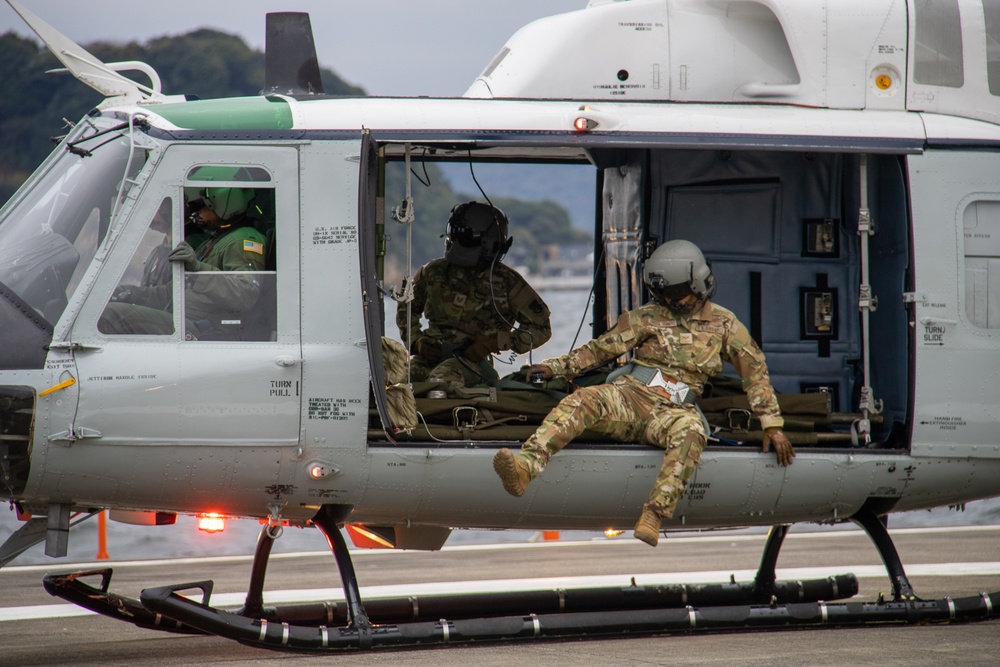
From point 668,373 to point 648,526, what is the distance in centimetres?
95

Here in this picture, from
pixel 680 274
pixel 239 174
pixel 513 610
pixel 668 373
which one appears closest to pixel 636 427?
pixel 668 373

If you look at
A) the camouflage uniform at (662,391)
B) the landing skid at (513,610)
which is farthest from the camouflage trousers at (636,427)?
the landing skid at (513,610)

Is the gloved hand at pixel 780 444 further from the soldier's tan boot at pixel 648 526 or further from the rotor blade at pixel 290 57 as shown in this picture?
the rotor blade at pixel 290 57

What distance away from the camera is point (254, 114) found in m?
6.41

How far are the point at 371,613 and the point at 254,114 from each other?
116 inches

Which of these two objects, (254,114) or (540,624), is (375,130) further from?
(540,624)

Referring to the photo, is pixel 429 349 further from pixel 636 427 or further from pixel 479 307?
pixel 636 427

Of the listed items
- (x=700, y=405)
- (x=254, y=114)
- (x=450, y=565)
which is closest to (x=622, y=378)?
(x=700, y=405)

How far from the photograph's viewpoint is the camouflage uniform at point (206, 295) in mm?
6102

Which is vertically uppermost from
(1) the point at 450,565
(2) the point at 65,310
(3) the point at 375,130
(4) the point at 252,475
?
(3) the point at 375,130

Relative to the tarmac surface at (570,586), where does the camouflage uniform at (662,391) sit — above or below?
above

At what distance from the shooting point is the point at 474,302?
7949 mm

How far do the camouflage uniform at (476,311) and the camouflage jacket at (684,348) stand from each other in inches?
41.4

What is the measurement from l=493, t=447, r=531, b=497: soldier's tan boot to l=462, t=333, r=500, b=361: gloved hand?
5.88 feet
